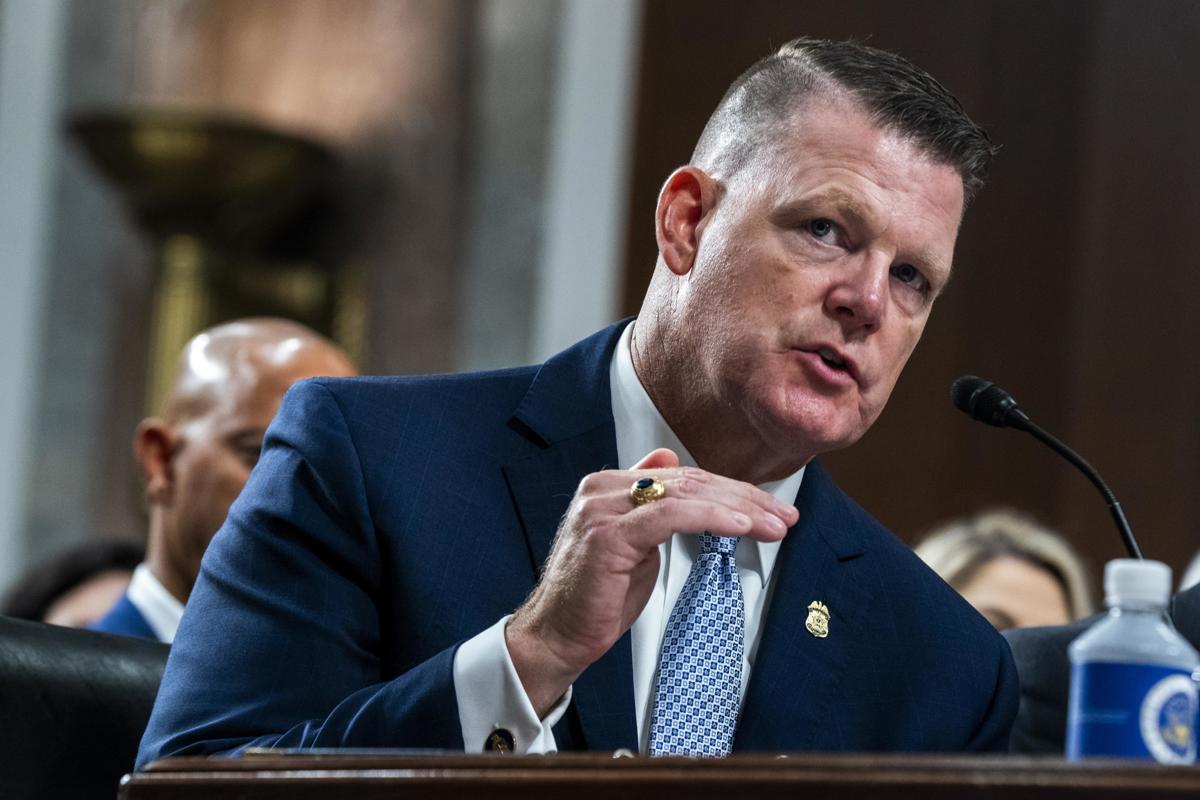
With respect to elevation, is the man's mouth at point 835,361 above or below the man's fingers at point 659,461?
above

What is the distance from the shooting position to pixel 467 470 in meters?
2.37

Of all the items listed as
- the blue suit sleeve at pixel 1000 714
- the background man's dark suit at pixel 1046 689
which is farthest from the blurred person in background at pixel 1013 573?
the blue suit sleeve at pixel 1000 714

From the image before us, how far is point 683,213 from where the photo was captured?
2572 millimetres

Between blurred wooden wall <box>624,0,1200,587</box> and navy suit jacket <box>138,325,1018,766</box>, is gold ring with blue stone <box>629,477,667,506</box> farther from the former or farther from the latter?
blurred wooden wall <box>624,0,1200,587</box>

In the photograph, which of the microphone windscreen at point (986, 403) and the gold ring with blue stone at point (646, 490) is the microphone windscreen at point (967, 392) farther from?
the gold ring with blue stone at point (646, 490)

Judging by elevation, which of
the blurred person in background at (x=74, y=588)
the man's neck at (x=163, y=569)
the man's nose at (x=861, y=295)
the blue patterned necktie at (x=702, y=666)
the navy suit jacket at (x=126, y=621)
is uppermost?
the man's nose at (x=861, y=295)

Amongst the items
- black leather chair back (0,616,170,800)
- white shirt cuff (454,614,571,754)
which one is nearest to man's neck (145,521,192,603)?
black leather chair back (0,616,170,800)

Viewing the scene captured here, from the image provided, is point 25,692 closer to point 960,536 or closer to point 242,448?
point 242,448

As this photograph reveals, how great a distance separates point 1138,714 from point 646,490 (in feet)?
1.66

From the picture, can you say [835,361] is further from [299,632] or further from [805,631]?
[299,632]

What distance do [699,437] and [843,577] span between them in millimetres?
275

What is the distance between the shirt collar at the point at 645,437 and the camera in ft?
8.21

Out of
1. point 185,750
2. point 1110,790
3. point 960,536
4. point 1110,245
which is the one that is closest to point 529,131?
point 1110,245

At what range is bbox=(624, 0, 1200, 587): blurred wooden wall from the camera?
592 cm
